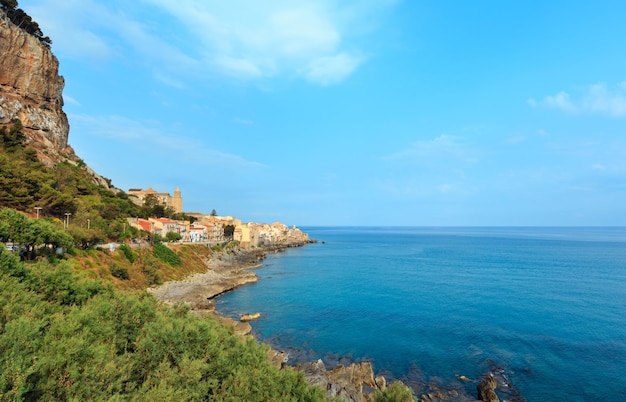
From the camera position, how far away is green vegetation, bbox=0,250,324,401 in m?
7.93

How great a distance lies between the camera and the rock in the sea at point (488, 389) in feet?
61.5

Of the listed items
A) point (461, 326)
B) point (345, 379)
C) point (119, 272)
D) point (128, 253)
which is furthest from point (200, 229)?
point (345, 379)

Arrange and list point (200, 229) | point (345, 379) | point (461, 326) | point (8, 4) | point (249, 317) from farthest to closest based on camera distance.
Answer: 1. point (200, 229)
2. point (8, 4)
3. point (249, 317)
4. point (461, 326)
5. point (345, 379)

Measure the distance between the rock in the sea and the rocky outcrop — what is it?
559 centimetres

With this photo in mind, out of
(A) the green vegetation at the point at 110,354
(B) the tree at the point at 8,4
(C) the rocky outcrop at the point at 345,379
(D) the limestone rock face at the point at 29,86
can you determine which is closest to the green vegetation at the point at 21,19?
(B) the tree at the point at 8,4

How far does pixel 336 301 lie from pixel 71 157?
8336 centimetres

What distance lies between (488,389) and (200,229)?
85983mm

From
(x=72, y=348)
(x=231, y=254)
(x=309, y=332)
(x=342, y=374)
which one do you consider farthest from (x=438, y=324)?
(x=231, y=254)

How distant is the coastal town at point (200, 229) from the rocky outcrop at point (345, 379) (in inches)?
2094

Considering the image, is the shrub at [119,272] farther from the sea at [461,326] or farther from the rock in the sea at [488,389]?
the rock in the sea at [488,389]

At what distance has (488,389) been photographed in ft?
63.2

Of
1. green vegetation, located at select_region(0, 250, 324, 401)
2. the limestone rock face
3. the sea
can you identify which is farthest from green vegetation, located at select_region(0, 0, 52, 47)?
green vegetation, located at select_region(0, 250, 324, 401)

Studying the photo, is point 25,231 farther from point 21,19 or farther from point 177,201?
point 177,201

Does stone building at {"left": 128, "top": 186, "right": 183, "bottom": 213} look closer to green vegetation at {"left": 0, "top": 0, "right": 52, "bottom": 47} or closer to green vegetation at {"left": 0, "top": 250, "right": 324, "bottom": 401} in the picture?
green vegetation at {"left": 0, "top": 0, "right": 52, "bottom": 47}
